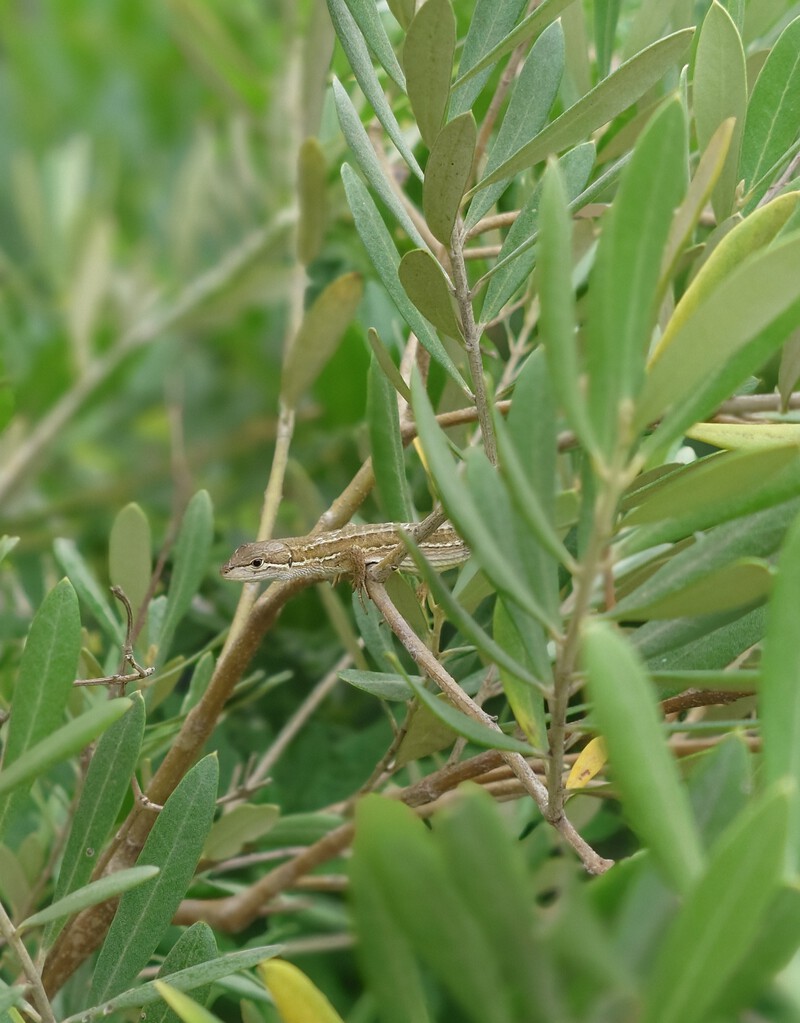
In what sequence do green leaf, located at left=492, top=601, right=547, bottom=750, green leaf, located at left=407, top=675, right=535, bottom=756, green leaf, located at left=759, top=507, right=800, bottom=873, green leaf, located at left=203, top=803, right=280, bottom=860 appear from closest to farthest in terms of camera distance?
1. green leaf, located at left=759, top=507, right=800, bottom=873
2. green leaf, located at left=407, top=675, right=535, bottom=756
3. green leaf, located at left=492, top=601, right=547, bottom=750
4. green leaf, located at left=203, top=803, right=280, bottom=860

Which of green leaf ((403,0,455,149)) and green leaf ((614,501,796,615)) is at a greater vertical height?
green leaf ((403,0,455,149))

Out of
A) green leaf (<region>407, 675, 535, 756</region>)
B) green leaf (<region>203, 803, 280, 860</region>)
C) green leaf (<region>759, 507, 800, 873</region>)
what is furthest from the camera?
green leaf (<region>203, 803, 280, 860</region>)

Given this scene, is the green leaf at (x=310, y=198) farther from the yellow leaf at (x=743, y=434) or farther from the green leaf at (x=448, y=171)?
the yellow leaf at (x=743, y=434)

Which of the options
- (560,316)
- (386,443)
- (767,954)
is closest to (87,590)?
(386,443)

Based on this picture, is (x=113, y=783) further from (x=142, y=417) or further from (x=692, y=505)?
(x=142, y=417)

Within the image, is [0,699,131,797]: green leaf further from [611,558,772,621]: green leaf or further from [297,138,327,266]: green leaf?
[297,138,327,266]: green leaf

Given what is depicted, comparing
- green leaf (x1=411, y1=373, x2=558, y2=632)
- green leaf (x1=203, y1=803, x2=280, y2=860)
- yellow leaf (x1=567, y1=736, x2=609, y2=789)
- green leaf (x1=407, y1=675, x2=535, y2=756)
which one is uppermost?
green leaf (x1=411, y1=373, x2=558, y2=632)

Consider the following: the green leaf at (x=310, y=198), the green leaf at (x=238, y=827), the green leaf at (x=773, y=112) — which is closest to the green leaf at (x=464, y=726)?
the green leaf at (x=238, y=827)

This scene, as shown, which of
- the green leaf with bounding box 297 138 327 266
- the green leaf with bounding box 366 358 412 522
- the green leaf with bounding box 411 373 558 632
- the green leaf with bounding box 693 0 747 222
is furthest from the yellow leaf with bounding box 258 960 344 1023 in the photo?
the green leaf with bounding box 297 138 327 266
